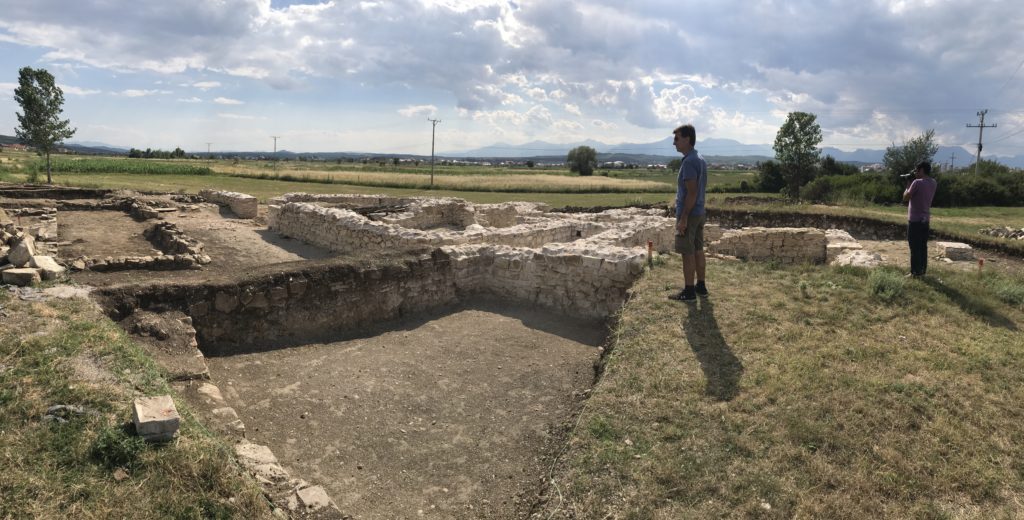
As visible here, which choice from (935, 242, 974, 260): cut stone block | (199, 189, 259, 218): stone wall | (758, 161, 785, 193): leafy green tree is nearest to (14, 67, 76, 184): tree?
(199, 189, 259, 218): stone wall

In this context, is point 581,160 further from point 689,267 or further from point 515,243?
point 689,267

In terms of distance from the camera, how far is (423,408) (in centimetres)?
626

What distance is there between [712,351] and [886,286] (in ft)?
10.2

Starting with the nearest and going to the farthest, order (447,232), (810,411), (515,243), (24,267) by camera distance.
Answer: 1. (810,411)
2. (24,267)
3. (515,243)
4. (447,232)

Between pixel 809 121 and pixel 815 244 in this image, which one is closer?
pixel 815 244

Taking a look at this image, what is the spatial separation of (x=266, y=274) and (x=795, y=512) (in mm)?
7042

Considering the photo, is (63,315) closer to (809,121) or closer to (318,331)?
(318,331)

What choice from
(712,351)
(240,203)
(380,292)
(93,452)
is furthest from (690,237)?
(240,203)

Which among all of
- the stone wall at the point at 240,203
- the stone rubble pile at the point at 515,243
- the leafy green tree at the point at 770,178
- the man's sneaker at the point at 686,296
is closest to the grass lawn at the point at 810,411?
the man's sneaker at the point at 686,296

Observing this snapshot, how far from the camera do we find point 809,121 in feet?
129

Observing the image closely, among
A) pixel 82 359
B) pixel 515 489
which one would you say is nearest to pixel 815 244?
pixel 515 489

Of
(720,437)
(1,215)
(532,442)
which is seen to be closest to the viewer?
(720,437)

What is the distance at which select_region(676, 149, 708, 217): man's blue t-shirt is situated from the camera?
7.09 meters

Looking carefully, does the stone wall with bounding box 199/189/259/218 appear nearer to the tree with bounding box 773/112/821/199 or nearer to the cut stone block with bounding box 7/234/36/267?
the cut stone block with bounding box 7/234/36/267
